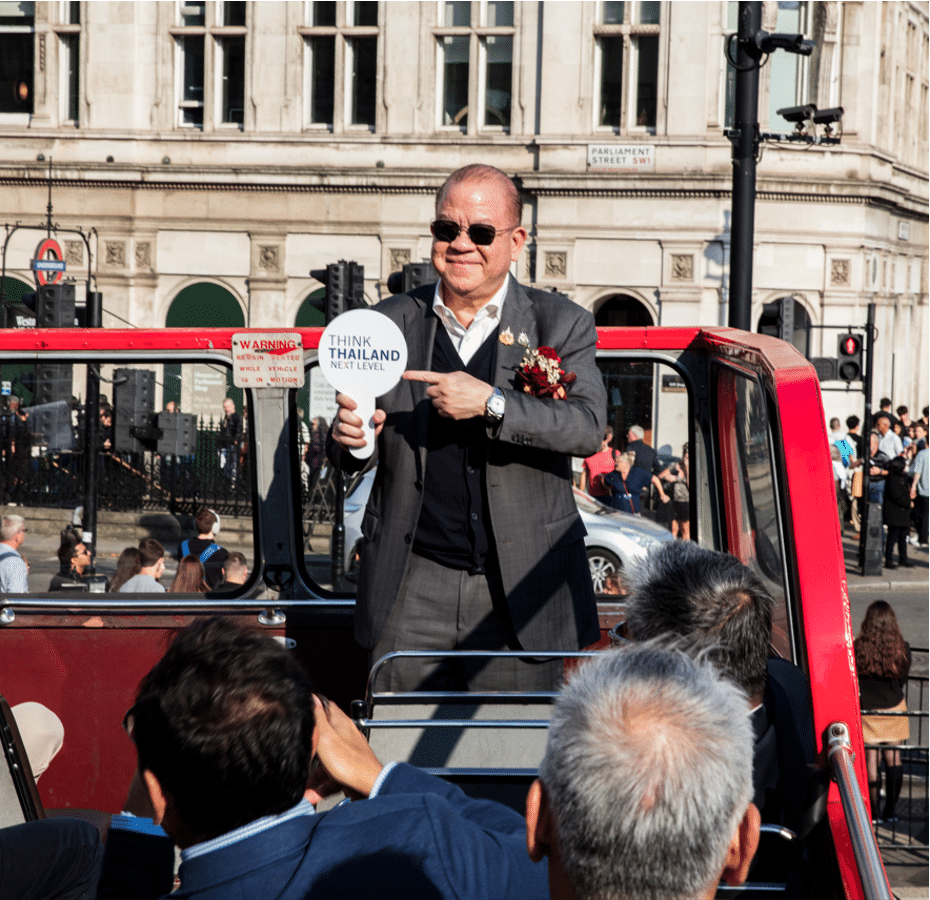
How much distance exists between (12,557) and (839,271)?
21.5 meters

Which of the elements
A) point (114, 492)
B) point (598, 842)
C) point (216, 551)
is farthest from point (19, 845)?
point (114, 492)

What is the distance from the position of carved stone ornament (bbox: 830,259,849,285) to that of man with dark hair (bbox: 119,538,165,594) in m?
21.1

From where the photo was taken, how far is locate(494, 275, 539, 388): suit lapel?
336 centimetres

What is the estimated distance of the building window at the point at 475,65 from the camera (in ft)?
77.7

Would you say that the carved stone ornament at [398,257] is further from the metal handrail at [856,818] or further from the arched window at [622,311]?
the metal handrail at [856,818]

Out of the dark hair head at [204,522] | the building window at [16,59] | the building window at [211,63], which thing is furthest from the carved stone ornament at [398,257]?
the dark hair head at [204,522]

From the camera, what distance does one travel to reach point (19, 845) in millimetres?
2189

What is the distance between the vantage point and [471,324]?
11.3 feet

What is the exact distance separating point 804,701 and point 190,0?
2519cm

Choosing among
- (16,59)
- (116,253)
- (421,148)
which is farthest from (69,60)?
(421,148)

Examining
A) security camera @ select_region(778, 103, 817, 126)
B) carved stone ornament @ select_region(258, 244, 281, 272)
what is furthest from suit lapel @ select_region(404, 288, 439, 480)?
carved stone ornament @ select_region(258, 244, 281, 272)

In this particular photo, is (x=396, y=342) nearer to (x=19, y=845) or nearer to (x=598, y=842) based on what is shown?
(x=19, y=845)

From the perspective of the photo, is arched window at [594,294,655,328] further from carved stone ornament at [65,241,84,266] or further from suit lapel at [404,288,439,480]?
suit lapel at [404,288,439,480]

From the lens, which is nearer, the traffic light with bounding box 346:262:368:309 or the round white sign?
the round white sign
